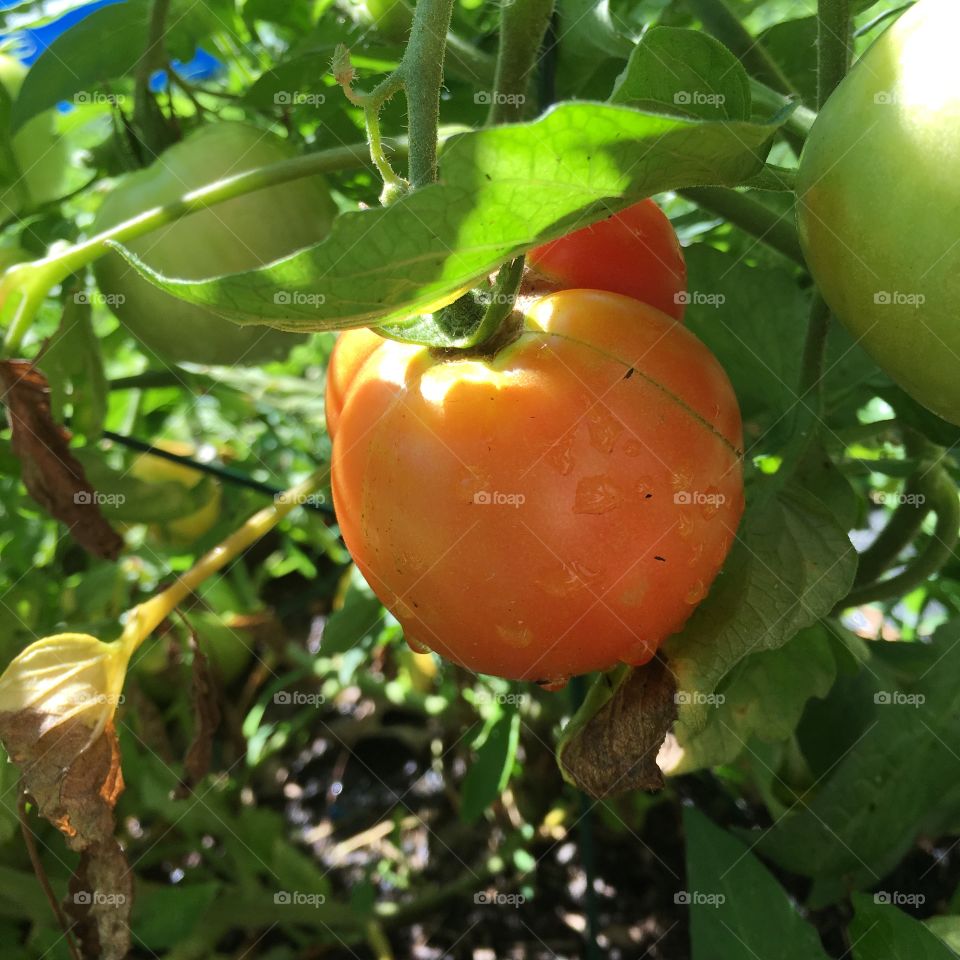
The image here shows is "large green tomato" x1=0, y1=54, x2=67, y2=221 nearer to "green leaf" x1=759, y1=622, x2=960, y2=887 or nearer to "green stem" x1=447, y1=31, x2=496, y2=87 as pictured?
"green stem" x1=447, y1=31, x2=496, y2=87

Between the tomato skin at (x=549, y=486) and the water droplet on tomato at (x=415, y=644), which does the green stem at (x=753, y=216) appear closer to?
the tomato skin at (x=549, y=486)

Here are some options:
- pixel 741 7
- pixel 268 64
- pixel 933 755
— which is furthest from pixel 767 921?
pixel 268 64

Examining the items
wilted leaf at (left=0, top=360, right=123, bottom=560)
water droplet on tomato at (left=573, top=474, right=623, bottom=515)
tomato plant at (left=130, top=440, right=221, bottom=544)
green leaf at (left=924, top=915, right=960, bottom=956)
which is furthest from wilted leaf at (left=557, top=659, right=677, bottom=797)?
tomato plant at (left=130, top=440, right=221, bottom=544)

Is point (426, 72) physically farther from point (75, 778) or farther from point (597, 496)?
point (75, 778)

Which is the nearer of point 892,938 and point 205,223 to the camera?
point 892,938

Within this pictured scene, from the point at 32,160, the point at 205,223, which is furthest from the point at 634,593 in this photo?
the point at 32,160
